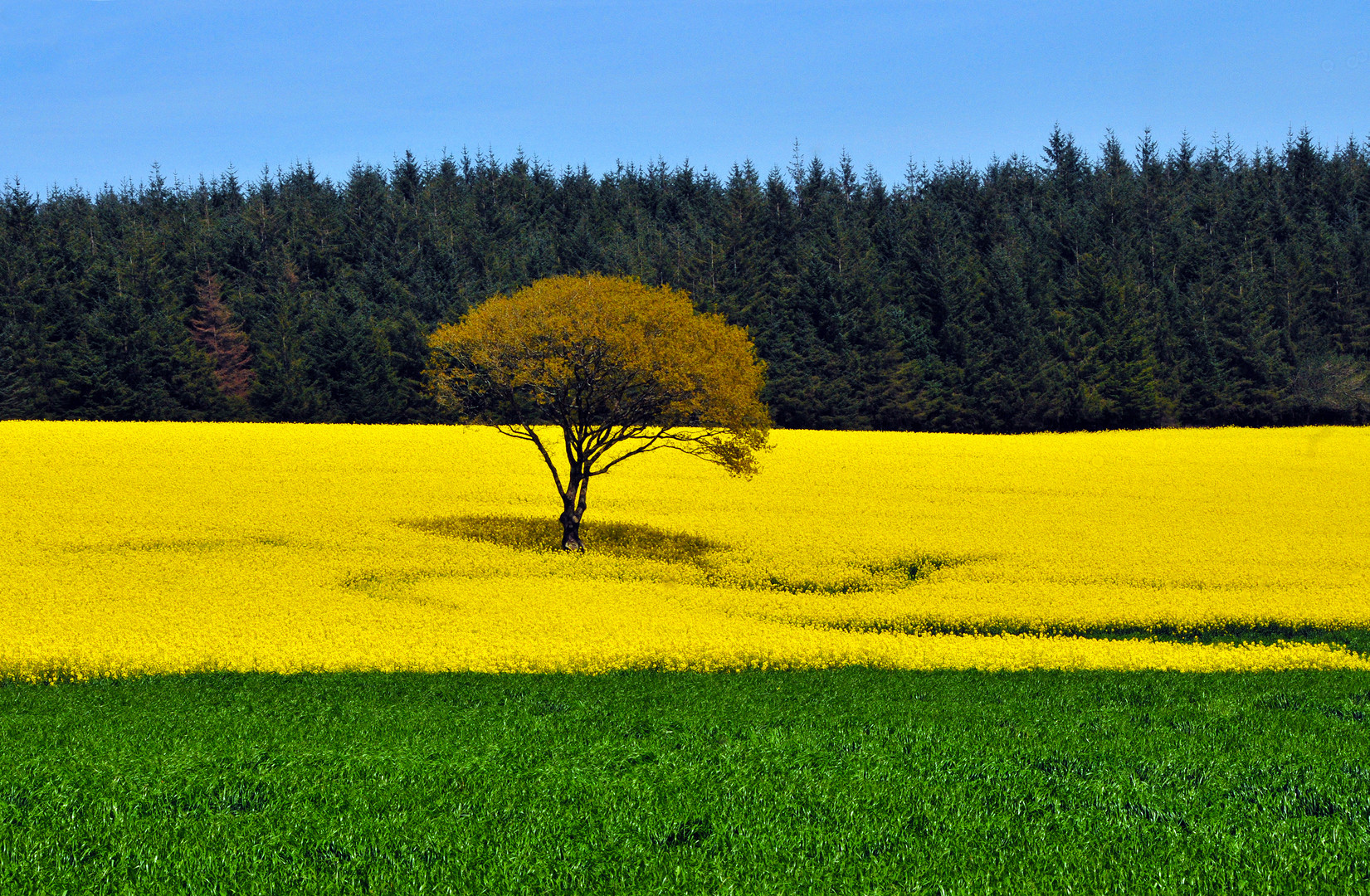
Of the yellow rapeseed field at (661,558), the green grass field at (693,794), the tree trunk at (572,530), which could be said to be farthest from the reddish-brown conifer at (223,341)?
the green grass field at (693,794)

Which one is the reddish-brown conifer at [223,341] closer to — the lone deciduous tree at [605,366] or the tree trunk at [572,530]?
the lone deciduous tree at [605,366]

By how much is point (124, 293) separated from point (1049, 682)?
239 feet

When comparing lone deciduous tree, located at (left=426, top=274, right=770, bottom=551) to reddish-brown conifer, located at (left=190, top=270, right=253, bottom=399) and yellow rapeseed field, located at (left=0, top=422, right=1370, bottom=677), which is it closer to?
yellow rapeseed field, located at (left=0, top=422, right=1370, bottom=677)

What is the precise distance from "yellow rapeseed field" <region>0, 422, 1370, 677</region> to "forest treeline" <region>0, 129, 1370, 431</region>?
22.9 metres

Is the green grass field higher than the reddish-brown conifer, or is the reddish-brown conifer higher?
the reddish-brown conifer

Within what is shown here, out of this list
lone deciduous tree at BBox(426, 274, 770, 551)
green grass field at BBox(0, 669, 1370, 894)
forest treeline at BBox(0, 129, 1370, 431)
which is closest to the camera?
green grass field at BBox(0, 669, 1370, 894)

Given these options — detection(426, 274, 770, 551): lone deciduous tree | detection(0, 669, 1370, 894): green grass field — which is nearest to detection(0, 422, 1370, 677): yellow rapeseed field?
detection(426, 274, 770, 551): lone deciduous tree

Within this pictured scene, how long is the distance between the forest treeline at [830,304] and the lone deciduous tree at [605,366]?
36336 millimetres

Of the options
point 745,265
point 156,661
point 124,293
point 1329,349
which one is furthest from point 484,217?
point 156,661

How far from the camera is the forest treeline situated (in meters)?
70.3

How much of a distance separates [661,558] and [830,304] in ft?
162

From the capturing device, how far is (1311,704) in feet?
43.0

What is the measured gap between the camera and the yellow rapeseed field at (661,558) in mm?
18625

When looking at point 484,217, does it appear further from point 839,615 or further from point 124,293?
point 839,615
